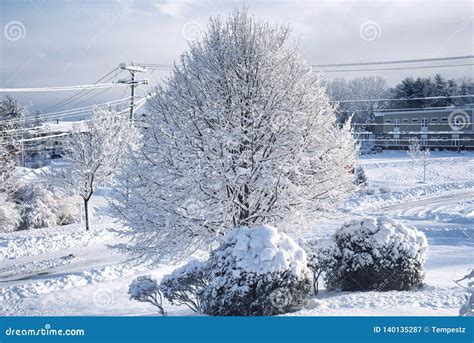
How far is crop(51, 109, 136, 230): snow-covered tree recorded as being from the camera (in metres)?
23.4

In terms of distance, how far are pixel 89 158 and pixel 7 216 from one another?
5.20 m

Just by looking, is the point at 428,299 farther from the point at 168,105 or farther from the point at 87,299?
the point at 87,299

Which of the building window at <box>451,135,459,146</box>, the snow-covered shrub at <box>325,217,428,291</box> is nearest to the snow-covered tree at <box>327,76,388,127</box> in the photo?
the building window at <box>451,135,459,146</box>

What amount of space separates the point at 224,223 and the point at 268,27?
4.06 metres

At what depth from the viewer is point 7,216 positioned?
23484 mm

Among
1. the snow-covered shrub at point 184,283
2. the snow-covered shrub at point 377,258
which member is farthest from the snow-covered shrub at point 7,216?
the snow-covered shrub at point 377,258

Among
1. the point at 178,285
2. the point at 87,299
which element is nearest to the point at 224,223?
the point at 178,285

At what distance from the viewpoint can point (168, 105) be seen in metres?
9.33

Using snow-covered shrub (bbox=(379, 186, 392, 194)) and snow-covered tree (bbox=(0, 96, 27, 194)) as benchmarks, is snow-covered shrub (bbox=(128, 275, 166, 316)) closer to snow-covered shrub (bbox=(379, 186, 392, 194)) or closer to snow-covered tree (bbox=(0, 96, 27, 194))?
snow-covered tree (bbox=(0, 96, 27, 194))

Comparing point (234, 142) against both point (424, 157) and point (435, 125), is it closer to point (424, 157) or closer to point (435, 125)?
point (435, 125)

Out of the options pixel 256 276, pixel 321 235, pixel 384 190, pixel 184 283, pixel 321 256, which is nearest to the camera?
pixel 256 276

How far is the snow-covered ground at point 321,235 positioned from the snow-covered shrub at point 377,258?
38 cm

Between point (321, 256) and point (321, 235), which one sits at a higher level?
point (321, 256)

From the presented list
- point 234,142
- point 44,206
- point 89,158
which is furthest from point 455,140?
point 44,206
